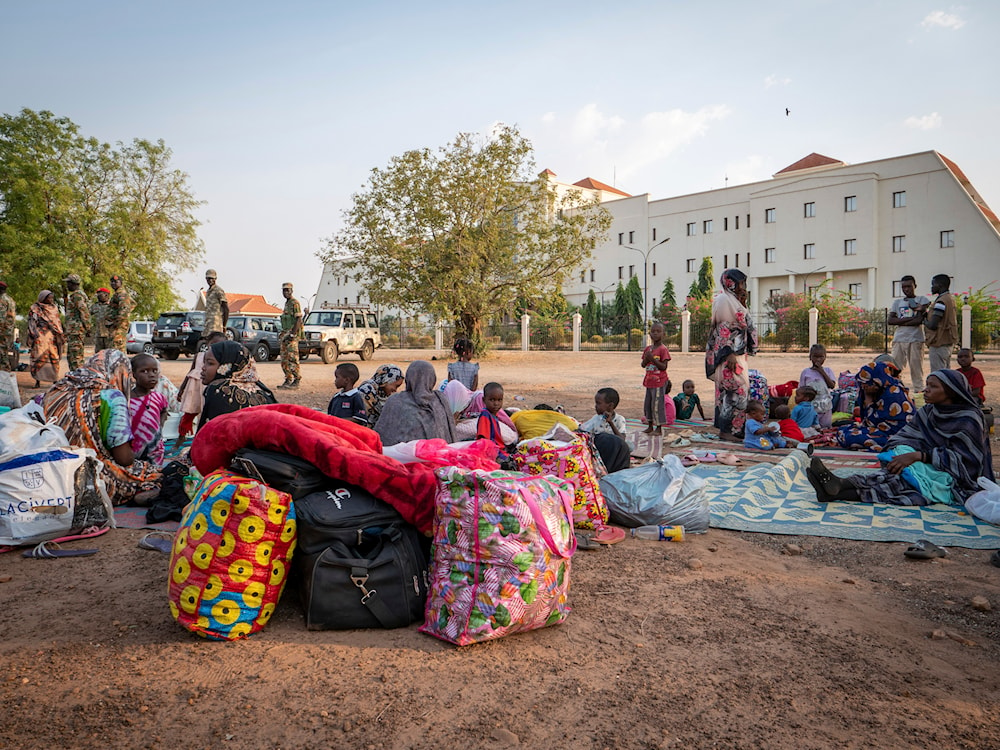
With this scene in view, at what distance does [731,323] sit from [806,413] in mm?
1529

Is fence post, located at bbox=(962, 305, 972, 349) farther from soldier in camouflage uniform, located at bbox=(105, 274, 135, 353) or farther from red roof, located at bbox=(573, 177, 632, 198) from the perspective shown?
red roof, located at bbox=(573, 177, 632, 198)

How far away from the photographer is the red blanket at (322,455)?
2850mm

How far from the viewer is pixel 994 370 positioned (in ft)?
57.7

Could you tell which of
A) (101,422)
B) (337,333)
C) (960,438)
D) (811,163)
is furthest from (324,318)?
(811,163)

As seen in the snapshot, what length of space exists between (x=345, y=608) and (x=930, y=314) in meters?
9.18

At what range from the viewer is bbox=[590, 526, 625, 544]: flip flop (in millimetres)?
4141

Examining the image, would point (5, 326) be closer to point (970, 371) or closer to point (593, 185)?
point (970, 371)

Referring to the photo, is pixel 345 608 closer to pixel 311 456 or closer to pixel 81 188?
pixel 311 456

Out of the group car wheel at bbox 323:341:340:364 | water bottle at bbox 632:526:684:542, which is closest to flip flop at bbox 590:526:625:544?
water bottle at bbox 632:526:684:542

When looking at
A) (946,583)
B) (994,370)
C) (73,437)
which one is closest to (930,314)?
(946,583)

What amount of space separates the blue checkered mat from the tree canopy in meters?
26.6

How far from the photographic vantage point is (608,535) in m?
4.22

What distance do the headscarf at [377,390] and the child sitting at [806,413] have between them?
511 cm

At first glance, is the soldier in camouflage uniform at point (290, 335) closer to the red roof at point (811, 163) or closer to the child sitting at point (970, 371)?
the child sitting at point (970, 371)
